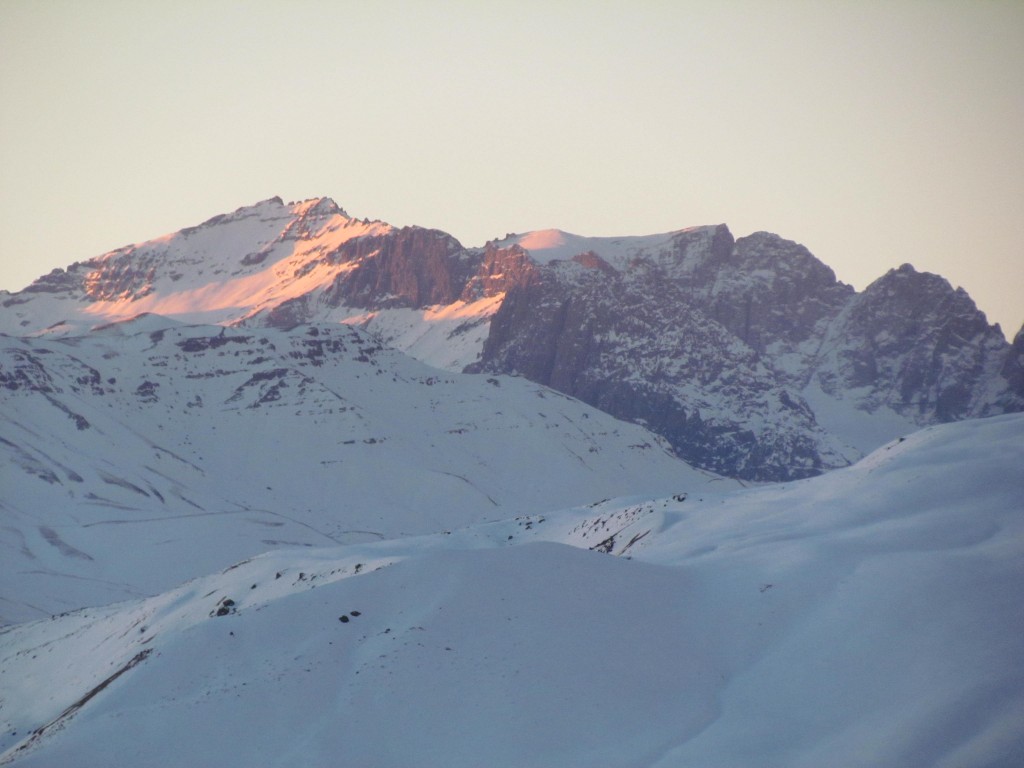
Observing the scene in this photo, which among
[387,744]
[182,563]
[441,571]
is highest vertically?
[441,571]

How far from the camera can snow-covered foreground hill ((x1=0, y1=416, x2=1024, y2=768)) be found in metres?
37.0

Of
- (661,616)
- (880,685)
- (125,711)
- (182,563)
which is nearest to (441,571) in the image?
(661,616)

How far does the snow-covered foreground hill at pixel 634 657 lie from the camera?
3700 cm

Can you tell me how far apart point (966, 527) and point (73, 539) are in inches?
5547

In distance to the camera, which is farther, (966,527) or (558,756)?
(966,527)

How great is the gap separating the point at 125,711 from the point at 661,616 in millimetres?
18519

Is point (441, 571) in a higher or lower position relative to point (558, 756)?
higher

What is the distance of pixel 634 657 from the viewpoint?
4353 cm

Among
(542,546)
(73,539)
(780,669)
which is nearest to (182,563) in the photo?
(73,539)

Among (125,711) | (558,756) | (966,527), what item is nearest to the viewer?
(558,756)

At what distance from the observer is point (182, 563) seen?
16362 centimetres

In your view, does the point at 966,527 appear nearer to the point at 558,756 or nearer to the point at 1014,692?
the point at 1014,692

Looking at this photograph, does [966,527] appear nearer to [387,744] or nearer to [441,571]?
[441,571]

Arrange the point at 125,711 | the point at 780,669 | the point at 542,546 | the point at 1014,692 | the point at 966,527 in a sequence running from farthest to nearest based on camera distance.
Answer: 1. the point at 542,546
2. the point at 966,527
3. the point at 125,711
4. the point at 780,669
5. the point at 1014,692
